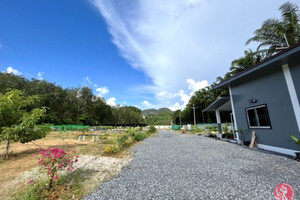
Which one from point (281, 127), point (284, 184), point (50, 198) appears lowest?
point (50, 198)

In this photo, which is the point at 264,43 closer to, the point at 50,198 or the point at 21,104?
the point at 50,198

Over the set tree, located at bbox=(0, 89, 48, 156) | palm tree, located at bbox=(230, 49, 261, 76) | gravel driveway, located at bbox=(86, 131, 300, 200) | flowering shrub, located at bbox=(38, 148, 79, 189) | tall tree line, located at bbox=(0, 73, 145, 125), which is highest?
palm tree, located at bbox=(230, 49, 261, 76)

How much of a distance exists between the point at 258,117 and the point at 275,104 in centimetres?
108

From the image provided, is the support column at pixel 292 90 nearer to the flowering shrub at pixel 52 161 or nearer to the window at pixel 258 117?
the window at pixel 258 117

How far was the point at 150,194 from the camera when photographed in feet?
7.47

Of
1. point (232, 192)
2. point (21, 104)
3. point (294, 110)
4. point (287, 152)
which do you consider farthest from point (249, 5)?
point (21, 104)

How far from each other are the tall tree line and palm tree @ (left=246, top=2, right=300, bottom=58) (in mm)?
35151

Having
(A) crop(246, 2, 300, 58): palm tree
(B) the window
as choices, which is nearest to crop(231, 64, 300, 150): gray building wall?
(B) the window

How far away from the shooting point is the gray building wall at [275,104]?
14.4ft

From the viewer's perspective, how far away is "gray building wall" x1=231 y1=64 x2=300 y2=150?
173 inches

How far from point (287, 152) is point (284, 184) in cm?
310

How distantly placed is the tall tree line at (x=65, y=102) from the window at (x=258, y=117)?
3049 cm

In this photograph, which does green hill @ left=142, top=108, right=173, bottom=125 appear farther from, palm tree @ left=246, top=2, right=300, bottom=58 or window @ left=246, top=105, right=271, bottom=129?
window @ left=246, top=105, right=271, bottom=129

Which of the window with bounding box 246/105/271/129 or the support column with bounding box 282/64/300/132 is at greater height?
the support column with bounding box 282/64/300/132
